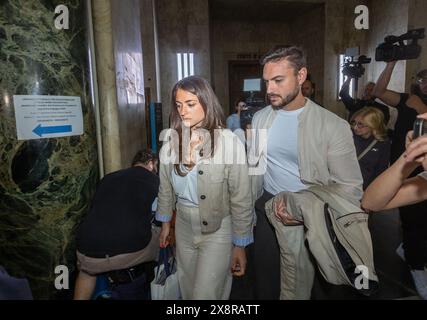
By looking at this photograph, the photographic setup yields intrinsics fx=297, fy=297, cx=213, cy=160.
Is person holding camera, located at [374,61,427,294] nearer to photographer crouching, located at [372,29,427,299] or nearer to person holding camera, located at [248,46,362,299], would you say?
photographer crouching, located at [372,29,427,299]

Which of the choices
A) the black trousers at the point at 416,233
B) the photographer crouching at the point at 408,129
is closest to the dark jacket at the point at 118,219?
the photographer crouching at the point at 408,129

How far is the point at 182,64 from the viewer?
7.04 metres

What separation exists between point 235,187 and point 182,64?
6.04m

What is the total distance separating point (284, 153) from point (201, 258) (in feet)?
2.48

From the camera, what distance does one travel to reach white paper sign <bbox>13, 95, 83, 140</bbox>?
1.89m

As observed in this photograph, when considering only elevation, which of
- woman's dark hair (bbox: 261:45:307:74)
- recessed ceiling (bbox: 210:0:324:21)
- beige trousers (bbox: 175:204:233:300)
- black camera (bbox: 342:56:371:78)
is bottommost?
beige trousers (bbox: 175:204:233:300)

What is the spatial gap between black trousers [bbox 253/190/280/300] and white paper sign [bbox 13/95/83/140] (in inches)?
55.7

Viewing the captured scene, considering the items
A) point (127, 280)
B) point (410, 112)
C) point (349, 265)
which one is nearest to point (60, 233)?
point (127, 280)

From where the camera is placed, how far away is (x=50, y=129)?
6.59 ft

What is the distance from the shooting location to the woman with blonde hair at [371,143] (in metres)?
2.72

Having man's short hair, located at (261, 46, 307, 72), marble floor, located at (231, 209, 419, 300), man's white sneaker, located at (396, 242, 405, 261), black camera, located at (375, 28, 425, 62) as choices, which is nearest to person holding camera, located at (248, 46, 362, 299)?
man's short hair, located at (261, 46, 307, 72)

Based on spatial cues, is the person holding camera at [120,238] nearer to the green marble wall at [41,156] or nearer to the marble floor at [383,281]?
the green marble wall at [41,156]

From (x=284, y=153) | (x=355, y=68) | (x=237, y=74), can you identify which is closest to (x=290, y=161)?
(x=284, y=153)

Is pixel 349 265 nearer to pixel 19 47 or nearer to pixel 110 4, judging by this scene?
pixel 19 47
